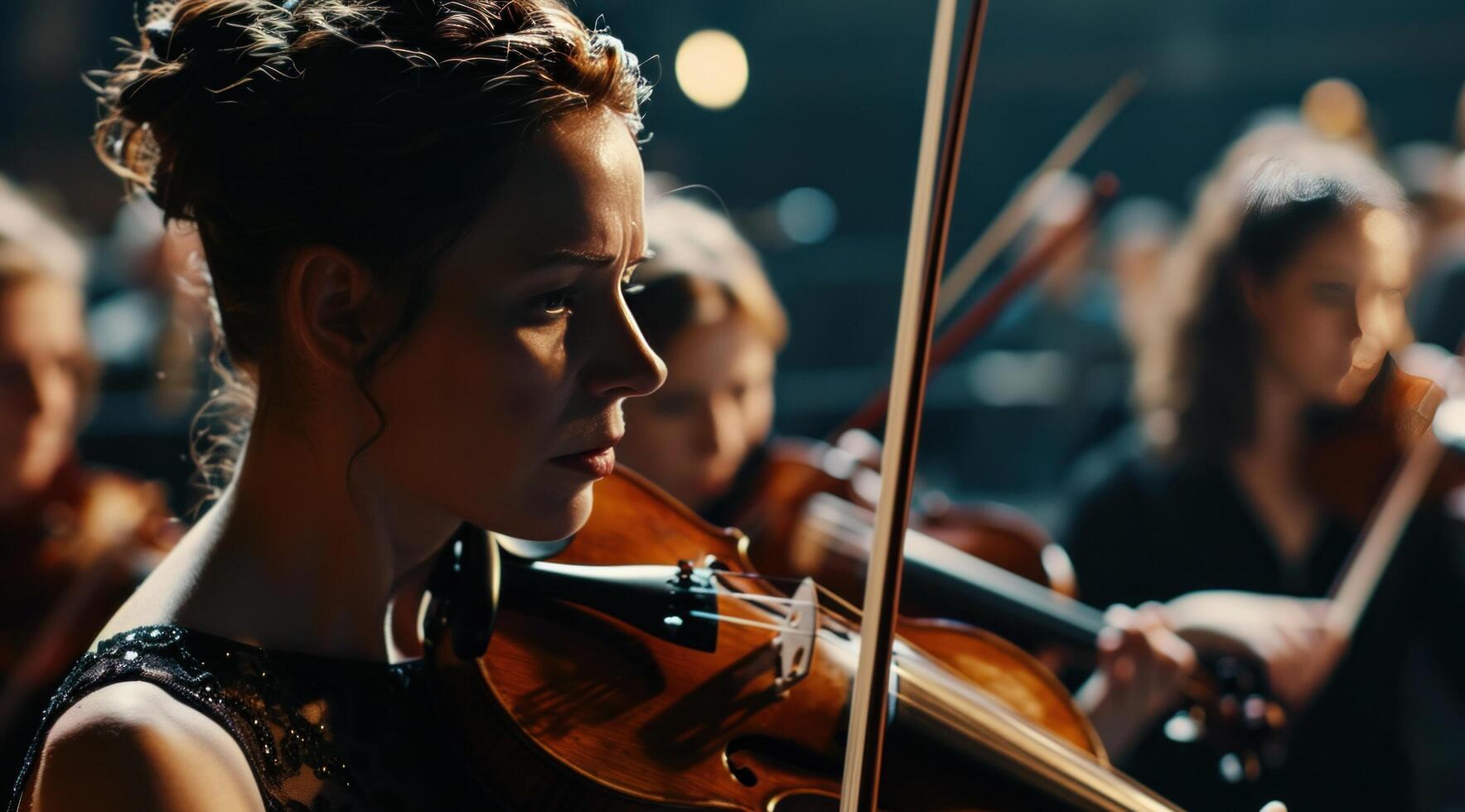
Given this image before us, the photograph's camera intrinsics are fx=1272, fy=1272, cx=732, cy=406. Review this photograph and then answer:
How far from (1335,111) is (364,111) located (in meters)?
2.92

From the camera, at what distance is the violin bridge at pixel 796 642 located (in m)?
0.65

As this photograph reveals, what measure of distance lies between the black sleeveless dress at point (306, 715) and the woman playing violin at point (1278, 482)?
0.46 m

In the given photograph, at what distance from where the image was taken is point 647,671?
2.08 ft

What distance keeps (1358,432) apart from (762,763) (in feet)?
2.38

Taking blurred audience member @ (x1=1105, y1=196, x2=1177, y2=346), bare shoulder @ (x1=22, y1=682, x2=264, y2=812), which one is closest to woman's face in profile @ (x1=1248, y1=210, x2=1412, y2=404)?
bare shoulder @ (x1=22, y1=682, x2=264, y2=812)

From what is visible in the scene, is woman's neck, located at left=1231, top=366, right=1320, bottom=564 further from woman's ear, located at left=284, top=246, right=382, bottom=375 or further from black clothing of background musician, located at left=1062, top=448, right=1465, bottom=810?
woman's ear, located at left=284, top=246, right=382, bottom=375

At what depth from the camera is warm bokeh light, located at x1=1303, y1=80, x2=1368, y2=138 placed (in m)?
2.74

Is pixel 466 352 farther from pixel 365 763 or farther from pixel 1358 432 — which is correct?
pixel 1358 432

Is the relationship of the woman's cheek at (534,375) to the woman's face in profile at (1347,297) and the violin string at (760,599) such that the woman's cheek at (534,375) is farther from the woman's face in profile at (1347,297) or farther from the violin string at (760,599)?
the woman's face in profile at (1347,297)

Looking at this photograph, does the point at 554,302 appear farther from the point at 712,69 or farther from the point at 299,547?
the point at 712,69

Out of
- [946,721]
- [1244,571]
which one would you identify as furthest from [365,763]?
[1244,571]

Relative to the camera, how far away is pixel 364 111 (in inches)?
21.5

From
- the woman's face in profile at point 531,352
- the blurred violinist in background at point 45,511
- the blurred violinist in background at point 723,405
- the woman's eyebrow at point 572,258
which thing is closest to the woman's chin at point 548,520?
the woman's face in profile at point 531,352

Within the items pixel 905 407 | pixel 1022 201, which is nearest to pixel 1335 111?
pixel 1022 201
